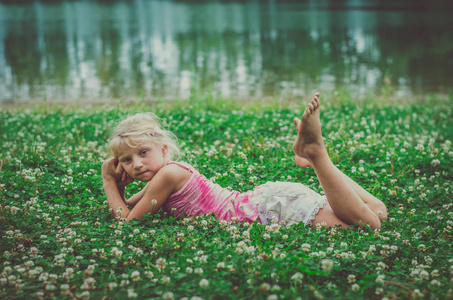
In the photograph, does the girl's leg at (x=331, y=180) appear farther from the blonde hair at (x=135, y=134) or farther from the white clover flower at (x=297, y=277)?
the blonde hair at (x=135, y=134)

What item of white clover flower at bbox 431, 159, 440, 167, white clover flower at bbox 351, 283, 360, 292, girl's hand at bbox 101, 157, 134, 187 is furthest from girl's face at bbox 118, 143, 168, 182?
Result: white clover flower at bbox 431, 159, 440, 167

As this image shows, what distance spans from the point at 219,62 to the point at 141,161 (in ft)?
38.9

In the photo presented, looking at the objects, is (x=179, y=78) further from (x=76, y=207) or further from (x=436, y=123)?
(x=76, y=207)

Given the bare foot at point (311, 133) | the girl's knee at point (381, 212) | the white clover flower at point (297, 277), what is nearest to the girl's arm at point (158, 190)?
the bare foot at point (311, 133)

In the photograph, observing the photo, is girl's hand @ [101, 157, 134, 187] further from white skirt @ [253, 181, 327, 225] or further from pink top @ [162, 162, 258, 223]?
white skirt @ [253, 181, 327, 225]

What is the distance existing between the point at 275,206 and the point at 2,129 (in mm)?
5421

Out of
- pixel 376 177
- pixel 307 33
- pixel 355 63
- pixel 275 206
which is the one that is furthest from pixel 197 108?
pixel 307 33

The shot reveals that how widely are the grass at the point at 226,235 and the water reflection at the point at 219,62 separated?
3.78 meters

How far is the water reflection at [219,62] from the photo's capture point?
12062 mm

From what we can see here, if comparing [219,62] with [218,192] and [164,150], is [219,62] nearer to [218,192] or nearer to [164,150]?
[164,150]

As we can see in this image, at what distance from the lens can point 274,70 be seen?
1441cm

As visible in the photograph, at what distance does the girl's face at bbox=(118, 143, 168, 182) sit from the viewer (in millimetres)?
4180

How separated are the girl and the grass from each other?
0.58ft

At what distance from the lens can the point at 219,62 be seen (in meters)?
15.6
